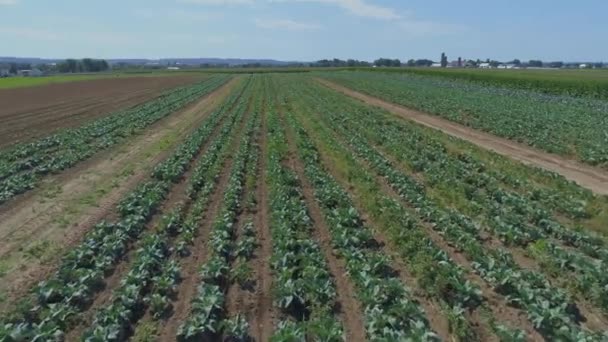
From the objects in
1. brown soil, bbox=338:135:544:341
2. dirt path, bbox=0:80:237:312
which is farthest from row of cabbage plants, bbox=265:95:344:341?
dirt path, bbox=0:80:237:312

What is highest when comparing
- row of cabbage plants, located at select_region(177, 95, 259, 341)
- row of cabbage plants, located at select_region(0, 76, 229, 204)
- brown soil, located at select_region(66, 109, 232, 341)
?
row of cabbage plants, located at select_region(177, 95, 259, 341)

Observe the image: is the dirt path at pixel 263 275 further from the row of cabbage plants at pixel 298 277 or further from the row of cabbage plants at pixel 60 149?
the row of cabbage plants at pixel 60 149

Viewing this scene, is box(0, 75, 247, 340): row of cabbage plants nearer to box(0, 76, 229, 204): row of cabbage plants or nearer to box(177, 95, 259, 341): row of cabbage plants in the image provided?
box(177, 95, 259, 341): row of cabbage plants

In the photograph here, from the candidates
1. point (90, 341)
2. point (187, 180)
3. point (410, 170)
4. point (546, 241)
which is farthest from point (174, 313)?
point (410, 170)

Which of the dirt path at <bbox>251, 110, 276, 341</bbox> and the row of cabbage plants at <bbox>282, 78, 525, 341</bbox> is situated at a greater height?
the row of cabbage plants at <bbox>282, 78, 525, 341</bbox>

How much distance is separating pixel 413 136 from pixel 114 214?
1411 centimetres

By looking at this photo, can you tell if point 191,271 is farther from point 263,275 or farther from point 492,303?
point 492,303

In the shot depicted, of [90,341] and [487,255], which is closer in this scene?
[90,341]

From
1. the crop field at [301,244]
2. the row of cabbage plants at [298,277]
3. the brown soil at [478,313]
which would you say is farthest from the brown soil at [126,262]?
the brown soil at [478,313]

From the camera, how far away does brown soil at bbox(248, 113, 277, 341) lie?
7.36 m

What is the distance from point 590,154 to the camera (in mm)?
18625

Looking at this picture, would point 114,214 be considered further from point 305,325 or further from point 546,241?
point 546,241

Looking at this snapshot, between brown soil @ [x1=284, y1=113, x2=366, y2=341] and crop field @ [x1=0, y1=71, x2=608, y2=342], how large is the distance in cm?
4

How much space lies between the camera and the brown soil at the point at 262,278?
7355 mm
